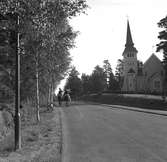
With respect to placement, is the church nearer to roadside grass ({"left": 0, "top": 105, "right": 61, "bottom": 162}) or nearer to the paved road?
the paved road

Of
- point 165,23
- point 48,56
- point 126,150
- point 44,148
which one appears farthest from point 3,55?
point 165,23

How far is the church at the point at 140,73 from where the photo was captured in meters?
72.5

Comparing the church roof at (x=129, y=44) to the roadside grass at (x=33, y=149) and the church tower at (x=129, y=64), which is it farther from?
the roadside grass at (x=33, y=149)

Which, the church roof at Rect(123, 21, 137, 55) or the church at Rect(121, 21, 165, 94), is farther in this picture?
the church roof at Rect(123, 21, 137, 55)

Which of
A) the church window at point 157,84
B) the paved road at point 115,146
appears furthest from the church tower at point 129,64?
the paved road at point 115,146

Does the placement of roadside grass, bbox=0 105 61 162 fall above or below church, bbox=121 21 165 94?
below

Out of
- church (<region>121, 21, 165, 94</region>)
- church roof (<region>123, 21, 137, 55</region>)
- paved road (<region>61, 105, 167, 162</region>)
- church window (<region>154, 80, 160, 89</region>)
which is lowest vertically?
paved road (<region>61, 105, 167, 162</region>)

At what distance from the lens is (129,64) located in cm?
8488

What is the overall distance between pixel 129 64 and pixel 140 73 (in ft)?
16.3

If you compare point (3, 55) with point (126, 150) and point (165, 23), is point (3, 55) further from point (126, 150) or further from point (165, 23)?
point (165, 23)

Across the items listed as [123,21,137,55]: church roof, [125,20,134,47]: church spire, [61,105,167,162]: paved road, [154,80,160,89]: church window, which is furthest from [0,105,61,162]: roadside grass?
[125,20,134,47]: church spire

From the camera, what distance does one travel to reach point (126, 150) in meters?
9.95

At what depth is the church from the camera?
7250 centimetres

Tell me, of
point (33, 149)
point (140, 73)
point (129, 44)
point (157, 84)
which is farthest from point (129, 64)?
point (33, 149)
